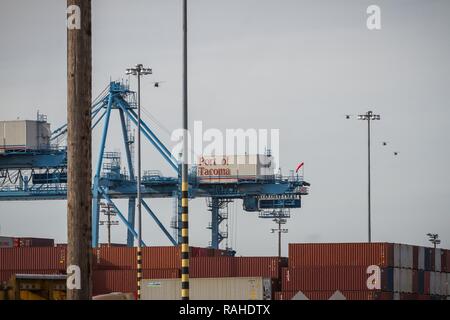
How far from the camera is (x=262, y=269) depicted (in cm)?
6862

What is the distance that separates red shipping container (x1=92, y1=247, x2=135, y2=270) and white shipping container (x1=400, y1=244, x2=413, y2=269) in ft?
54.8

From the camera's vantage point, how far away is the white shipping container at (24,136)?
292ft

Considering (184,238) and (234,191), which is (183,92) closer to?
(184,238)

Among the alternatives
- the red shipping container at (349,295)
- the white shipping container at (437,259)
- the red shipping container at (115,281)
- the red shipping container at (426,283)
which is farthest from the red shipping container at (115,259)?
the white shipping container at (437,259)

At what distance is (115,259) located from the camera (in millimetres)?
73500

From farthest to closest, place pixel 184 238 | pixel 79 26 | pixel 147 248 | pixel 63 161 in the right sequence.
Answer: pixel 63 161 → pixel 147 248 → pixel 184 238 → pixel 79 26

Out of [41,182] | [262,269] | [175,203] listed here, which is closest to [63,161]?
[41,182]

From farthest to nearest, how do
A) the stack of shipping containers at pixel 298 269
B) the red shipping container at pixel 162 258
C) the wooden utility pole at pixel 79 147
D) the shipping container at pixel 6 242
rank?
1. the shipping container at pixel 6 242
2. the red shipping container at pixel 162 258
3. the stack of shipping containers at pixel 298 269
4. the wooden utility pole at pixel 79 147

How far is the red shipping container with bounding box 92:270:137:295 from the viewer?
69.7 metres

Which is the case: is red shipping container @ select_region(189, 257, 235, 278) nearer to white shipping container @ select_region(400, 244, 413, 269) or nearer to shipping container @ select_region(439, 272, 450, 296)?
white shipping container @ select_region(400, 244, 413, 269)

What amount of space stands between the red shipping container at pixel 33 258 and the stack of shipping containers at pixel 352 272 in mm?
15350

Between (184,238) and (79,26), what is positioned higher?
(79,26)

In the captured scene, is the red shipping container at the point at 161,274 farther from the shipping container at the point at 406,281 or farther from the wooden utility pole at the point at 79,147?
the wooden utility pole at the point at 79,147
